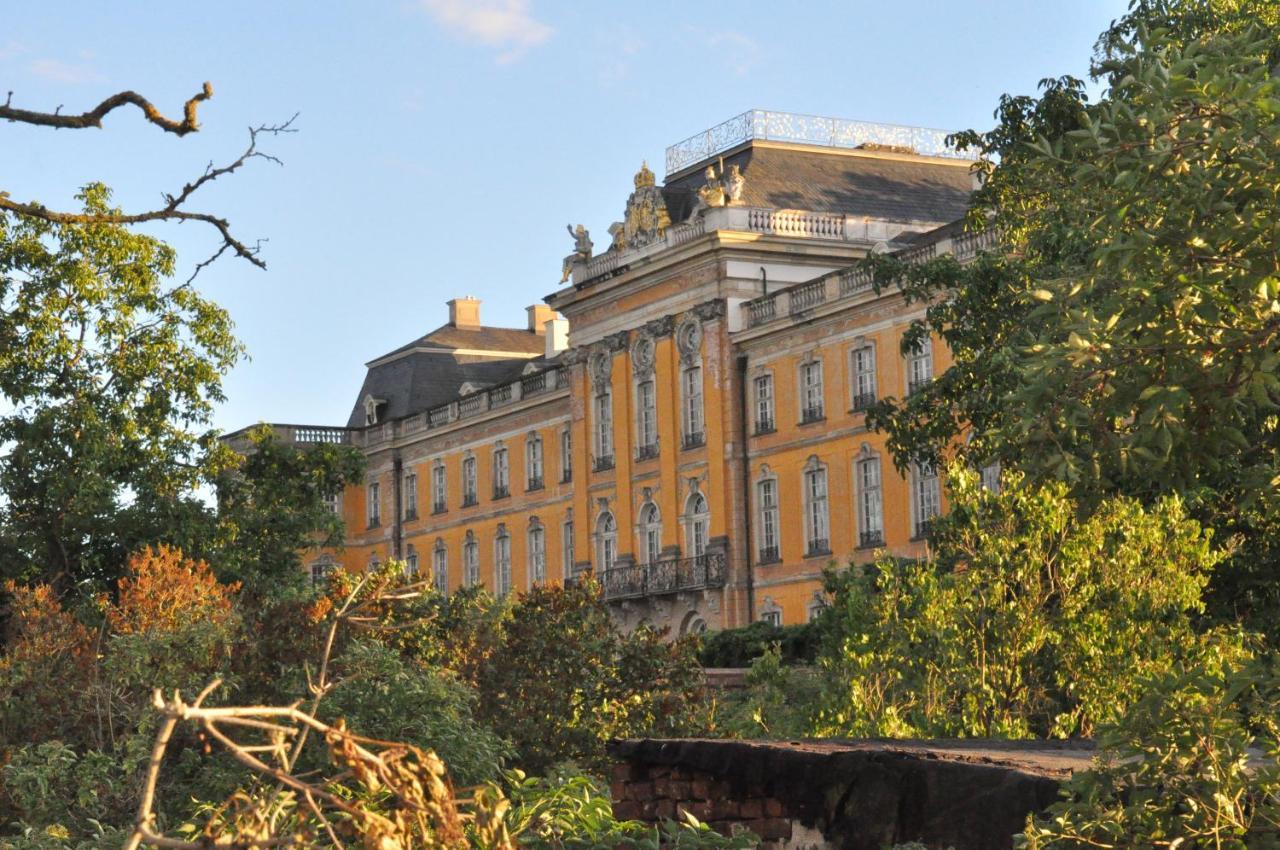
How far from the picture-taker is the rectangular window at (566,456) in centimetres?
5662

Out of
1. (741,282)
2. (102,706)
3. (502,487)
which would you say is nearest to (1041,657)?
(102,706)

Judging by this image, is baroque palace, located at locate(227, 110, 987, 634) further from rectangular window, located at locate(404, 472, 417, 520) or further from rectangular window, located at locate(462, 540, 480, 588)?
rectangular window, located at locate(404, 472, 417, 520)

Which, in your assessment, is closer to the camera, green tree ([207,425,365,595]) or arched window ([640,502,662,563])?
green tree ([207,425,365,595])

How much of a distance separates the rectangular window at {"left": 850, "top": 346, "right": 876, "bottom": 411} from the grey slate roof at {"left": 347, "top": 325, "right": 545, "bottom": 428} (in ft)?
71.8

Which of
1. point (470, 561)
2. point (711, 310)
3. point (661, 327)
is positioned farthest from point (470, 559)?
point (711, 310)

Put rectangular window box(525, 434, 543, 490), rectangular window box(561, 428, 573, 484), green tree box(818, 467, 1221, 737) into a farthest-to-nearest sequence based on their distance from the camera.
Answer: rectangular window box(525, 434, 543, 490)
rectangular window box(561, 428, 573, 484)
green tree box(818, 467, 1221, 737)

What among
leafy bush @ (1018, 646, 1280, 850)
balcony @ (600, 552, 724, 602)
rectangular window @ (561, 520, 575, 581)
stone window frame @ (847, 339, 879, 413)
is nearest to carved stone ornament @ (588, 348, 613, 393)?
rectangular window @ (561, 520, 575, 581)

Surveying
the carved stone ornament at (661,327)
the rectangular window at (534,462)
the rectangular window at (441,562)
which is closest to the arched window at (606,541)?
the rectangular window at (534,462)

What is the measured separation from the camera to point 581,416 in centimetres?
5484

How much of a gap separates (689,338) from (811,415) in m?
4.52

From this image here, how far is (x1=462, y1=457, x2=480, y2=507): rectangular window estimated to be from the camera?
62.1 metres

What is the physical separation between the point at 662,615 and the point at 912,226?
35.8ft

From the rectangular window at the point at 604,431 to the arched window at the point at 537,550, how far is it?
4516 millimetres

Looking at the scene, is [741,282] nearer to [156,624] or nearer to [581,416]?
[581,416]
